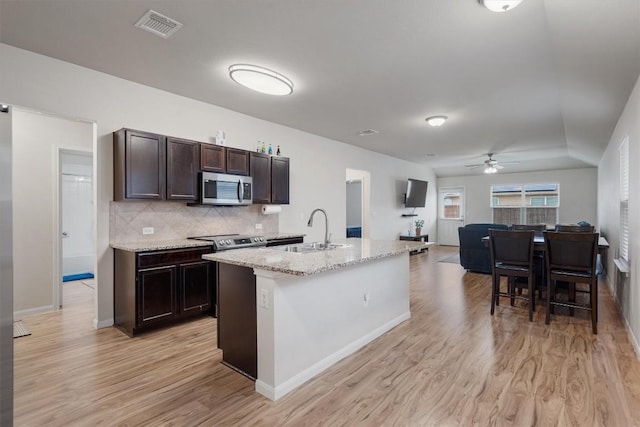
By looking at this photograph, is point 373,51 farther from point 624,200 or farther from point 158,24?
point 624,200

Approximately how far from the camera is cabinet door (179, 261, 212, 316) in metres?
3.44

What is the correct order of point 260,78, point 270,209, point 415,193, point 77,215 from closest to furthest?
point 260,78, point 270,209, point 77,215, point 415,193

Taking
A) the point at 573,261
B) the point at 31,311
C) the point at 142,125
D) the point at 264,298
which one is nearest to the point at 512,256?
the point at 573,261

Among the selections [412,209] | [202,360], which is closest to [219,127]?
[202,360]

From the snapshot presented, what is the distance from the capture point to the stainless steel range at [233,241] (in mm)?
3646

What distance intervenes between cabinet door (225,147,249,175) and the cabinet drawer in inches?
45.4

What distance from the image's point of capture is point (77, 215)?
6.38 m

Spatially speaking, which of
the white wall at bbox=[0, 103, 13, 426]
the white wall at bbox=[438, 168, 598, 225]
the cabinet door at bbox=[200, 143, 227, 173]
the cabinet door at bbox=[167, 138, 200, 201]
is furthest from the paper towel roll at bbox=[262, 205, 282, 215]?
the white wall at bbox=[438, 168, 598, 225]

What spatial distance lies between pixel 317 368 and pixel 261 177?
9.40 ft

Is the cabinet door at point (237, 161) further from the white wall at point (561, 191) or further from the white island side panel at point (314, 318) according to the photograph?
the white wall at point (561, 191)

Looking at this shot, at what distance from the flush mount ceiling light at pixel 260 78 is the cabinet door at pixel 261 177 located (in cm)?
142

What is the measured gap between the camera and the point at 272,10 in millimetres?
2250

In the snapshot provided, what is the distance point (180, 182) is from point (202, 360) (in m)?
1.99

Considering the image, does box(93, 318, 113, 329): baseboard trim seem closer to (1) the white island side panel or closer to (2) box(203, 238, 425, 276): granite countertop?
(2) box(203, 238, 425, 276): granite countertop
